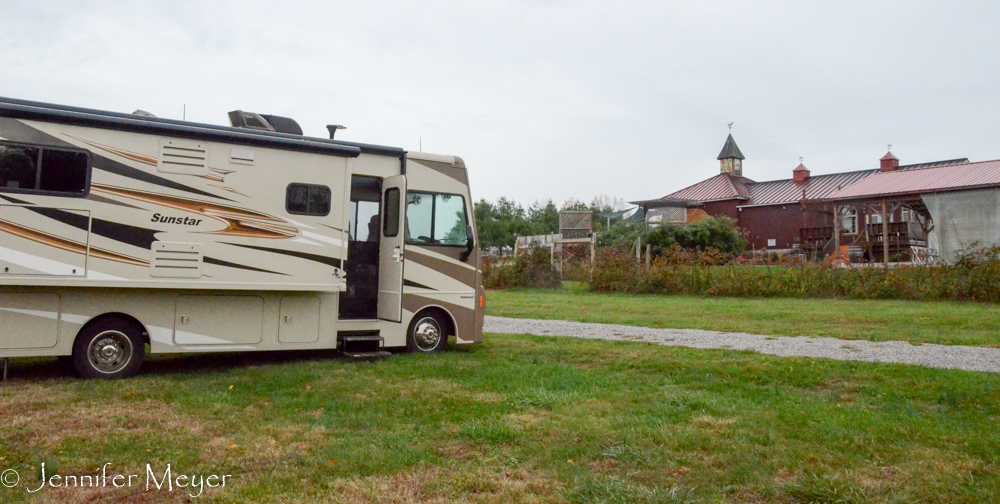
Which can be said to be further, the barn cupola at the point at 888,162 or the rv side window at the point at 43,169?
the barn cupola at the point at 888,162

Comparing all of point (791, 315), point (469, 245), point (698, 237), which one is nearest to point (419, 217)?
point (469, 245)

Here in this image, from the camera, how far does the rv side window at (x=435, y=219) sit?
9617 millimetres

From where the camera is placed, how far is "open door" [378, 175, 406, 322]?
30.6ft

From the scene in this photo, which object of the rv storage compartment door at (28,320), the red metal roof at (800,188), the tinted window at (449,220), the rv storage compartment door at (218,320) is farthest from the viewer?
the red metal roof at (800,188)

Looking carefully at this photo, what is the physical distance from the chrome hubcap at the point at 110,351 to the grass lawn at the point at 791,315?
835 centimetres

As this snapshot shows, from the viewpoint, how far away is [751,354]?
30.2 feet

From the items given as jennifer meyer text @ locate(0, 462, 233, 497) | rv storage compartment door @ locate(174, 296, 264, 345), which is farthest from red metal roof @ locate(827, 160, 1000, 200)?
jennifer meyer text @ locate(0, 462, 233, 497)

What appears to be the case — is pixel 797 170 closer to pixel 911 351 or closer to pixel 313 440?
pixel 911 351

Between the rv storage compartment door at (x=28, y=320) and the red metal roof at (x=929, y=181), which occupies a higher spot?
the red metal roof at (x=929, y=181)

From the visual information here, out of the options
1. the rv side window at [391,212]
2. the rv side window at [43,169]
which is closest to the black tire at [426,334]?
the rv side window at [391,212]

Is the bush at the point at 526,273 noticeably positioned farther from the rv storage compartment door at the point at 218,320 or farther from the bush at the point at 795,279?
the rv storage compartment door at the point at 218,320

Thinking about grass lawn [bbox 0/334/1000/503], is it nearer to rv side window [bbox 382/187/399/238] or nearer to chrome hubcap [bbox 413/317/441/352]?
chrome hubcap [bbox 413/317/441/352]

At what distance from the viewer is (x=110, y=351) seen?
7551mm

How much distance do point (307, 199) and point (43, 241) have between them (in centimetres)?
264
